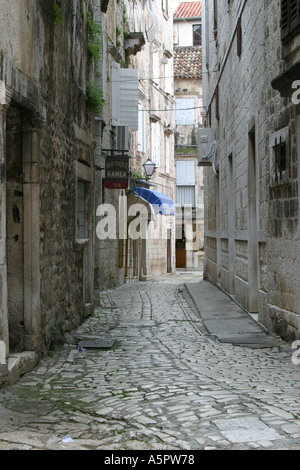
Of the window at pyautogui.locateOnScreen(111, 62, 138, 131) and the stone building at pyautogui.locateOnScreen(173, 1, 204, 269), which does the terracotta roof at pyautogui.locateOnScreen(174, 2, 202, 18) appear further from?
the window at pyautogui.locateOnScreen(111, 62, 138, 131)

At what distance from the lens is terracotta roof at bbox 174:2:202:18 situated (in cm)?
3797

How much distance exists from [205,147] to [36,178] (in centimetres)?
1166

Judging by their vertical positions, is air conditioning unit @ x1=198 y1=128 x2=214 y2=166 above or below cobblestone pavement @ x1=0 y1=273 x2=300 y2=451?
above

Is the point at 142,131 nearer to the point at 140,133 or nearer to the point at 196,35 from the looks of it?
the point at 140,133

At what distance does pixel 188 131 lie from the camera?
3719 cm

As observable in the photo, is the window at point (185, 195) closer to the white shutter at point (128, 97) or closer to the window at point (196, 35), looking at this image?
the window at point (196, 35)

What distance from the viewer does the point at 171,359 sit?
693cm

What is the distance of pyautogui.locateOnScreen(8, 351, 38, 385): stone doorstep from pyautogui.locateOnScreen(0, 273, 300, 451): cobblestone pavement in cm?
8

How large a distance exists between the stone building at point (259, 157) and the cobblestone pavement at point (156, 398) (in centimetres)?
121

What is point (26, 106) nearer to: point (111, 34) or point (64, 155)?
point (64, 155)

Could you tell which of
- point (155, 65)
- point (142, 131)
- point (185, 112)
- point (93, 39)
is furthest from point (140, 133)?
point (185, 112)

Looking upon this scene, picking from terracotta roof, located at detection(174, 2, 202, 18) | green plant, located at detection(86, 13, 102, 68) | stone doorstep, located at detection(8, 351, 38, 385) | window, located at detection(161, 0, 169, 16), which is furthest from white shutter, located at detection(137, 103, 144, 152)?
stone doorstep, located at detection(8, 351, 38, 385)

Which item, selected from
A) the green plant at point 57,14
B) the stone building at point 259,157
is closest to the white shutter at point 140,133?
the stone building at point 259,157

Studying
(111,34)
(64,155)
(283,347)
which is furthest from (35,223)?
(111,34)
